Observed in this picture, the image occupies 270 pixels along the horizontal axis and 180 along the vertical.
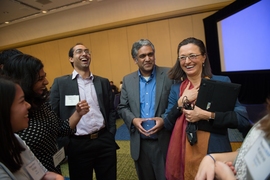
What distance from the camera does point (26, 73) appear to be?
47.8 inches

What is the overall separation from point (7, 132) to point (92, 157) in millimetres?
1195

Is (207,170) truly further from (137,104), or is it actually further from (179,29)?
(179,29)

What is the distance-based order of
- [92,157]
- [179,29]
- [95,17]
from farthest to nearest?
[95,17] < [179,29] < [92,157]

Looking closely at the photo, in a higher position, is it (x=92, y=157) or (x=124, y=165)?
(x=92, y=157)

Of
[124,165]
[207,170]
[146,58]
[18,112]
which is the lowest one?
[124,165]

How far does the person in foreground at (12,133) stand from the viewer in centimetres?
76

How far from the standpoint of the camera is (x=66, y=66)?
8117 millimetres

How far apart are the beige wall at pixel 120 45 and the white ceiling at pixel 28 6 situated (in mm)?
1332

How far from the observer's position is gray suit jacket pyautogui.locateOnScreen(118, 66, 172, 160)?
1639 mm

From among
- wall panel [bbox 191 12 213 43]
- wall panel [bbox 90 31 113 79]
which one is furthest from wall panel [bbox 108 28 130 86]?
wall panel [bbox 191 12 213 43]

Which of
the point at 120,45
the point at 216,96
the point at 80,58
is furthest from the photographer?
the point at 120,45

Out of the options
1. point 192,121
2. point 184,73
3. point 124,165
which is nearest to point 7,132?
point 192,121

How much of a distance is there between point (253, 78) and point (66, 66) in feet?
23.1

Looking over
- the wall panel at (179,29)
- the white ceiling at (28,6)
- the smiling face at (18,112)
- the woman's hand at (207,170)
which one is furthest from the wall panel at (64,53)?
the woman's hand at (207,170)
